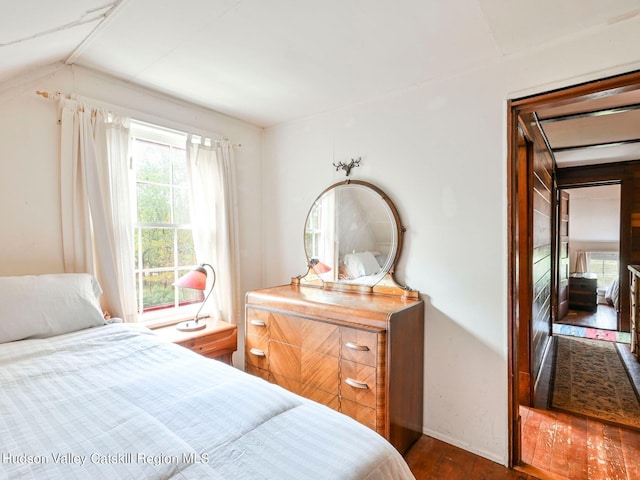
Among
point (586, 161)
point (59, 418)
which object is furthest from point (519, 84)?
point (586, 161)

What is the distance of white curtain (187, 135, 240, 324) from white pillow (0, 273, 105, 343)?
3.16 feet

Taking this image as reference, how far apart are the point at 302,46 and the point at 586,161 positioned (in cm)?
443

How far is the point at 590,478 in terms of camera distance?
1.80 metres

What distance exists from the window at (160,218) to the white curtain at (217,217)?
13cm

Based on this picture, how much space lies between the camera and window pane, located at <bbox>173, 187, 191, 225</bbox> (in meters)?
2.71

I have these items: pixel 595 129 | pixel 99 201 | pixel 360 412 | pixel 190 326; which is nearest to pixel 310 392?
pixel 360 412

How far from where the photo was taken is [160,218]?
8.63 ft

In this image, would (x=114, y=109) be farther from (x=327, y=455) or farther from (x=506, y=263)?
(x=506, y=263)

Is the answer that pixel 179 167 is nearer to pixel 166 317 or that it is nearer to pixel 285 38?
pixel 166 317

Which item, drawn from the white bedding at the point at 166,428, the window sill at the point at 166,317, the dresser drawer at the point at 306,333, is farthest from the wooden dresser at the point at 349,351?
the white bedding at the point at 166,428

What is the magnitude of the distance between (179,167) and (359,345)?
6.58 feet

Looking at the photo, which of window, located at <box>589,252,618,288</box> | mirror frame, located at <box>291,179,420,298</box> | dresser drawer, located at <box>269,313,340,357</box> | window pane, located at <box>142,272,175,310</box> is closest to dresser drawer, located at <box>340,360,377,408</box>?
dresser drawer, located at <box>269,313,340,357</box>

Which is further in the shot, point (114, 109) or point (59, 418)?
point (114, 109)

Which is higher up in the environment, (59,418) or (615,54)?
(615,54)
